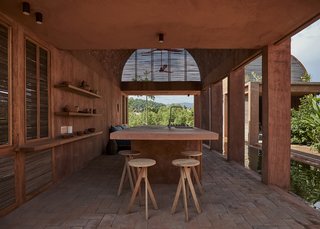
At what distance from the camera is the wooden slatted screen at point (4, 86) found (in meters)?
2.62

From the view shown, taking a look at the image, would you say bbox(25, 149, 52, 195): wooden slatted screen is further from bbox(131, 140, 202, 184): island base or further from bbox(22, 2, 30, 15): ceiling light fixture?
bbox(22, 2, 30, 15): ceiling light fixture

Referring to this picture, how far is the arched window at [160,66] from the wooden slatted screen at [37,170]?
23.7ft

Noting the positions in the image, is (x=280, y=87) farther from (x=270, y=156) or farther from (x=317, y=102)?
(x=317, y=102)

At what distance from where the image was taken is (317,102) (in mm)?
6770

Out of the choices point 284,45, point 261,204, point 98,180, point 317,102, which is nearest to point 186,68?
point 317,102

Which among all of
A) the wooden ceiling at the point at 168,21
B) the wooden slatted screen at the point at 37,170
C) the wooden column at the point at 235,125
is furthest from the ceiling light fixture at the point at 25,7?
the wooden column at the point at 235,125

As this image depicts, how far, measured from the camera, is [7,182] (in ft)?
8.84

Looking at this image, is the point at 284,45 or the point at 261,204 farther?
the point at 284,45

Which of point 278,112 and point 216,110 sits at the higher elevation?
point 216,110

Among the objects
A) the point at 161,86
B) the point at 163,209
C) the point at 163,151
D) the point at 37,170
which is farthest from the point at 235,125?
the point at 161,86

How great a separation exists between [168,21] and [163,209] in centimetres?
232

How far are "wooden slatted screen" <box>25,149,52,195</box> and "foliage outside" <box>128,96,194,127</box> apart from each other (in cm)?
1046

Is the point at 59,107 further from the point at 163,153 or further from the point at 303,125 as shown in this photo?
the point at 303,125

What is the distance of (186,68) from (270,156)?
7095 millimetres
